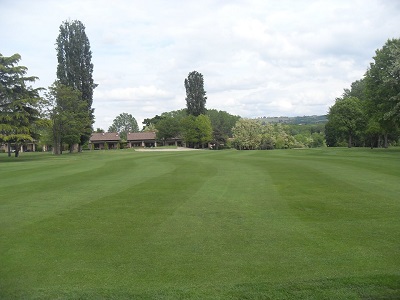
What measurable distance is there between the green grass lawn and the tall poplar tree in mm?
53693

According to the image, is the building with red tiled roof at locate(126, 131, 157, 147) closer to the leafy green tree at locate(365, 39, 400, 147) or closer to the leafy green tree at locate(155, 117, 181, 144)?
the leafy green tree at locate(155, 117, 181, 144)

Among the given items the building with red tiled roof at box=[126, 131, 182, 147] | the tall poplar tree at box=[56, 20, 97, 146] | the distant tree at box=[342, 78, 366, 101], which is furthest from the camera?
the building with red tiled roof at box=[126, 131, 182, 147]

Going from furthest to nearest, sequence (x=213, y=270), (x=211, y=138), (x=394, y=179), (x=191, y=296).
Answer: (x=211, y=138) → (x=394, y=179) → (x=213, y=270) → (x=191, y=296)

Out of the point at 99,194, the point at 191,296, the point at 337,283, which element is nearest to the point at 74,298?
the point at 191,296

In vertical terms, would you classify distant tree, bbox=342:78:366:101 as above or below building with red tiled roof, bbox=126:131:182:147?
above

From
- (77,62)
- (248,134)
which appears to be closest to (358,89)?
(248,134)

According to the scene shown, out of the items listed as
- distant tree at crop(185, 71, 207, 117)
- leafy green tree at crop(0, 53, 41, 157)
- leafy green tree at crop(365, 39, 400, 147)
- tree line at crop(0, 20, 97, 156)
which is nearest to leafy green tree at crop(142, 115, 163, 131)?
distant tree at crop(185, 71, 207, 117)

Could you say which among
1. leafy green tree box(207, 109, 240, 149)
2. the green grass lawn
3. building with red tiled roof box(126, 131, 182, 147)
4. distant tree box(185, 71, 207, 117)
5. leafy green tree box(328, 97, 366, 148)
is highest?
distant tree box(185, 71, 207, 117)

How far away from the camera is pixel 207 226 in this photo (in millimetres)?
8070

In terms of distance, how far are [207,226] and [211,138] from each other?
88493 mm

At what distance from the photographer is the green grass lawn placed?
4961 millimetres

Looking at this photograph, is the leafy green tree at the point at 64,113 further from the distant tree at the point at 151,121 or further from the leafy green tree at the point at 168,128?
the distant tree at the point at 151,121

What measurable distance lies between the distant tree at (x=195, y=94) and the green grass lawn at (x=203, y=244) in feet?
299

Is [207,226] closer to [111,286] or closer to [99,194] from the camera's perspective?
[111,286]
